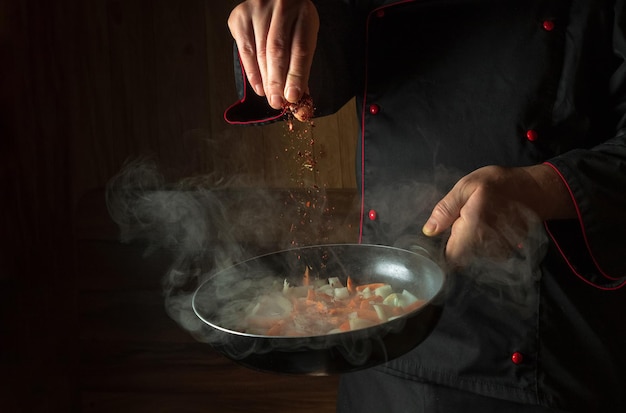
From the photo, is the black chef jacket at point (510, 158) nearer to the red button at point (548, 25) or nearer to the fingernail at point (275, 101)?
the red button at point (548, 25)

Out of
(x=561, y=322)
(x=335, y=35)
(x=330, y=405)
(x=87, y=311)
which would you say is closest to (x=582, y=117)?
(x=561, y=322)

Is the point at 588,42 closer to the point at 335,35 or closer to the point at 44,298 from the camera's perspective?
the point at 335,35

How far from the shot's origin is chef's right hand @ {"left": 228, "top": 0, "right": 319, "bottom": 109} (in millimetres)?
901

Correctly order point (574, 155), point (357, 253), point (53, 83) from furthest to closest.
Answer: point (53, 83) < point (357, 253) < point (574, 155)

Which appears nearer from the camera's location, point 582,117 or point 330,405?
point 582,117

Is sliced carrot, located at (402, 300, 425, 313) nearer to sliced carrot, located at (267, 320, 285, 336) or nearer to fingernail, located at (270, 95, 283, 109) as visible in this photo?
sliced carrot, located at (267, 320, 285, 336)

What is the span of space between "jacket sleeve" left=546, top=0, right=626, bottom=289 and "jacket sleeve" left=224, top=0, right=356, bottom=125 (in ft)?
1.35

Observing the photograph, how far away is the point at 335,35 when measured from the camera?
1.12 metres

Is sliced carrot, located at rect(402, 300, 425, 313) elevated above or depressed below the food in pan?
above

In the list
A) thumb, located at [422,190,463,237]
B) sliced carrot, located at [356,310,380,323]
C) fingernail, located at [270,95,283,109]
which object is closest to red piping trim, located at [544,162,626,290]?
thumb, located at [422,190,463,237]

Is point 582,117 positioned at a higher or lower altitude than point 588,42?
lower

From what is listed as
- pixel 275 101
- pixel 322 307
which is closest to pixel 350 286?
Result: pixel 322 307

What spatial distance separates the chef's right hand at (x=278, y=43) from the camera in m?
0.90

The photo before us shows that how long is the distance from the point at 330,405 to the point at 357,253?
889 mm
